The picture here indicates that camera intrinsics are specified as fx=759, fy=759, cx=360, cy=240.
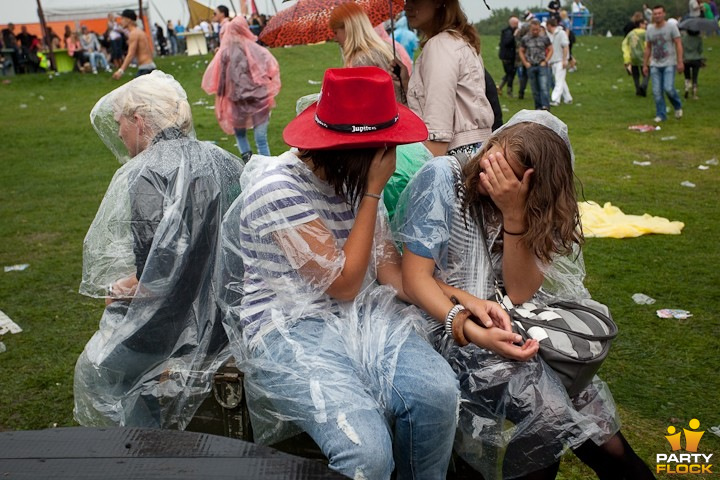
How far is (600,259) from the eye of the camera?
5840mm

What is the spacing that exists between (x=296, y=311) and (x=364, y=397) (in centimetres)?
39

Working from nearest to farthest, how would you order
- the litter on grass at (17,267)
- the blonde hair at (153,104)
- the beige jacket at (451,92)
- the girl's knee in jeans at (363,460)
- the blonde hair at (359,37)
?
the girl's knee in jeans at (363,460) < the blonde hair at (153,104) < the beige jacket at (451,92) < the blonde hair at (359,37) < the litter on grass at (17,267)

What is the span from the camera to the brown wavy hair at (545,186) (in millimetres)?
2482

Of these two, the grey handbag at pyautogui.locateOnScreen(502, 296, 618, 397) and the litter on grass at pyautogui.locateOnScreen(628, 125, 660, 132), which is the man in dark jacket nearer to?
the litter on grass at pyautogui.locateOnScreen(628, 125, 660, 132)

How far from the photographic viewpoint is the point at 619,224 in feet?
21.4

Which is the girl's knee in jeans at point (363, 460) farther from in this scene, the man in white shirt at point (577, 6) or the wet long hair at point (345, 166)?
the man in white shirt at point (577, 6)

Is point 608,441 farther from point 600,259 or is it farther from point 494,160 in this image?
point 600,259

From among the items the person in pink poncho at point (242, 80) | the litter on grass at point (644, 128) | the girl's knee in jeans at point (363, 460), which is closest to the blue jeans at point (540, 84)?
the litter on grass at point (644, 128)

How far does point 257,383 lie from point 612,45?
25184mm

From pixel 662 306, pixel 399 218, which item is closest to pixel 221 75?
pixel 662 306

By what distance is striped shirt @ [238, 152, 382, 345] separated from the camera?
2.43 metres

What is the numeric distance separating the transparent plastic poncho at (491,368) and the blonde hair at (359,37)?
2252 millimetres

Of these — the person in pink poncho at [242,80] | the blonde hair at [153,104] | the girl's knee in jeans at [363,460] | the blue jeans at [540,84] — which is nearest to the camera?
the girl's knee in jeans at [363,460]

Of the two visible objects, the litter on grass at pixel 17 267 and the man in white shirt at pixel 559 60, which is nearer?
the litter on grass at pixel 17 267
